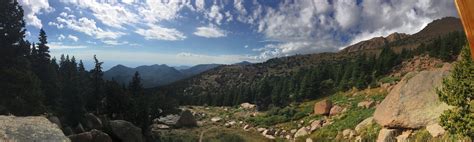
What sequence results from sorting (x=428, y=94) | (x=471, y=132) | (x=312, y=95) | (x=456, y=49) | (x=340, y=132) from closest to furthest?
(x=471, y=132)
(x=428, y=94)
(x=340, y=132)
(x=456, y=49)
(x=312, y=95)

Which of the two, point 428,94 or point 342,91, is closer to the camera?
point 428,94

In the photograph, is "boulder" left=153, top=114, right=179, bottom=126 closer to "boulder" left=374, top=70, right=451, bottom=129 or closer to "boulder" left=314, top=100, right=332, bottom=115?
"boulder" left=314, top=100, right=332, bottom=115

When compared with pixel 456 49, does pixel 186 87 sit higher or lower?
lower

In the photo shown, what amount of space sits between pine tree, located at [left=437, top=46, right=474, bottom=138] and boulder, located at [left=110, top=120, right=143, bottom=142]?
24.1 meters

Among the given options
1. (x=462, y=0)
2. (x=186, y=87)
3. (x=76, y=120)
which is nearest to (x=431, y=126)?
(x=462, y=0)

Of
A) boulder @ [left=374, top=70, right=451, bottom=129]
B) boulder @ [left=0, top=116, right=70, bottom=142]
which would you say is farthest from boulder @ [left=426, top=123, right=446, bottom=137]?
boulder @ [left=0, top=116, right=70, bottom=142]

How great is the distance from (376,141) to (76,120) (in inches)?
1070

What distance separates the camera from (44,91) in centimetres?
4894

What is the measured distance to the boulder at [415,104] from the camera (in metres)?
23.9

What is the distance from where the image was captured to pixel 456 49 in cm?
7194

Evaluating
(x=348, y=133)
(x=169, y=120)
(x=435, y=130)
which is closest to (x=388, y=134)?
(x=435, y=130)

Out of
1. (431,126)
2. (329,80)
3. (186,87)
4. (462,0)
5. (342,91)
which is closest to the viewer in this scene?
(462,0)

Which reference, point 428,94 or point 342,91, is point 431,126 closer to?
point 428,94

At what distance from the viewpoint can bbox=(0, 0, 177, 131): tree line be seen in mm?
30500
